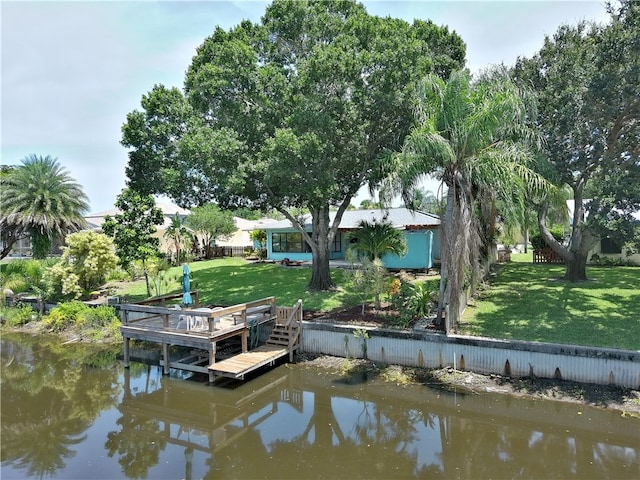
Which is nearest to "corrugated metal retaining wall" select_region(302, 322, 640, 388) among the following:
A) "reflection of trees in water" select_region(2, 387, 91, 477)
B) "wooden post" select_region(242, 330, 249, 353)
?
"wooden post" select_region(242, 330, 249, 353)

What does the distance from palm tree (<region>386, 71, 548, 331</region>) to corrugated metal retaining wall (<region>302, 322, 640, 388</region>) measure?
76cm

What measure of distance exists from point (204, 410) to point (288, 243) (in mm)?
19249

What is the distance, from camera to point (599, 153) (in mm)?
13922

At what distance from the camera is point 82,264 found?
1753 centimetres

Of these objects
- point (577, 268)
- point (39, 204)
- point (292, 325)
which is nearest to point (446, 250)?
point (292, 325)

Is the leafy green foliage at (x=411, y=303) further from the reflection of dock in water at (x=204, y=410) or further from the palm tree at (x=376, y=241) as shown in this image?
the reflection of dock in water at (x=204, y=410)

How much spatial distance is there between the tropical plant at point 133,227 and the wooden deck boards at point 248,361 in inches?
285

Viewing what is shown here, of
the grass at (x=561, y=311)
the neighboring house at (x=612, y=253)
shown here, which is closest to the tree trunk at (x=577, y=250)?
the grass at (x=561, y=311)

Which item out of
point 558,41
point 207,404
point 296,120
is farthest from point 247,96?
point 558,41

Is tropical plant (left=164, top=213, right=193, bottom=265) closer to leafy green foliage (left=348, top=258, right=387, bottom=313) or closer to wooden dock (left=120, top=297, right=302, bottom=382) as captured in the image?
wooden dock (left=120, top=297, right=302, bottom=382)

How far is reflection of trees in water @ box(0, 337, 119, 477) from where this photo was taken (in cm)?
760

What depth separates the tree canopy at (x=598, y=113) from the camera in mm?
11914

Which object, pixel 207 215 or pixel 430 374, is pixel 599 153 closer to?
pixel 430 374

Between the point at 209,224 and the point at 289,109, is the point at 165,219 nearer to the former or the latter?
the point at 209,224
